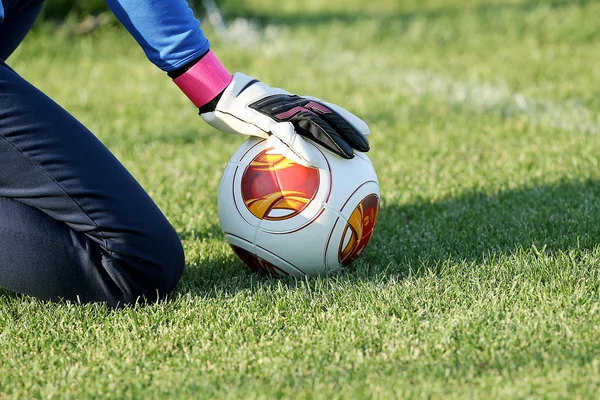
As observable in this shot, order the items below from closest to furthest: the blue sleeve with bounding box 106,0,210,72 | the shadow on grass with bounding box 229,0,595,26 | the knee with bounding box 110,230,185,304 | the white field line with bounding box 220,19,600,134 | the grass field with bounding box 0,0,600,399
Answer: the grass field with bounding box 0,0,600,399, the knee with bounding box 110,230,185,304, the blue sleeve with bounding box 106,0,210,72, the white field line with bounding box 220,19,600,134, the shadow on grass with bounding box 229,0,595,26

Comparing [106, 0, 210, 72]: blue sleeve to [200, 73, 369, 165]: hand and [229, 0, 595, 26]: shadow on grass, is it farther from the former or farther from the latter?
[229, 0, 595, 26]: shadow on grass

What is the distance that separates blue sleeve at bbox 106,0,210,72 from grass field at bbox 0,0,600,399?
0.81 metres

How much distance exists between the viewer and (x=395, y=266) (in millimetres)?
3076

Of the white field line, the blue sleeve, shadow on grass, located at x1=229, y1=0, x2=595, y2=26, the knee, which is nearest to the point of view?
the knee

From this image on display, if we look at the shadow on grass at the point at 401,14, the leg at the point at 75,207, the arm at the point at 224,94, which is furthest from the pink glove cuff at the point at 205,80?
the shadow on grass at the point at 401,14

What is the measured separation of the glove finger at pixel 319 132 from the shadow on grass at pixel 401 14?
226 inches

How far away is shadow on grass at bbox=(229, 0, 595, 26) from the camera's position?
8508mm

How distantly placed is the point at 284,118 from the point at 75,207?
773 mm

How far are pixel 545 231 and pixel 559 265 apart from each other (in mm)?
384

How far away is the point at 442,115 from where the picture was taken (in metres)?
5.48

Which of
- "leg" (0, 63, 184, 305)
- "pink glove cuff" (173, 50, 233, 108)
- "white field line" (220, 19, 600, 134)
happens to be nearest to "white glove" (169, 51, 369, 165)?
"pink glove cuff" (173, 50, 233, 108)

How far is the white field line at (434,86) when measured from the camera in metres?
5.16

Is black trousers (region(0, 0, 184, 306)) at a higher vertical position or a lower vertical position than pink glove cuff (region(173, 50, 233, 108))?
lower

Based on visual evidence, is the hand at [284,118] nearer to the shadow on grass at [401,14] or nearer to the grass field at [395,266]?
the grass field at [395,266]
